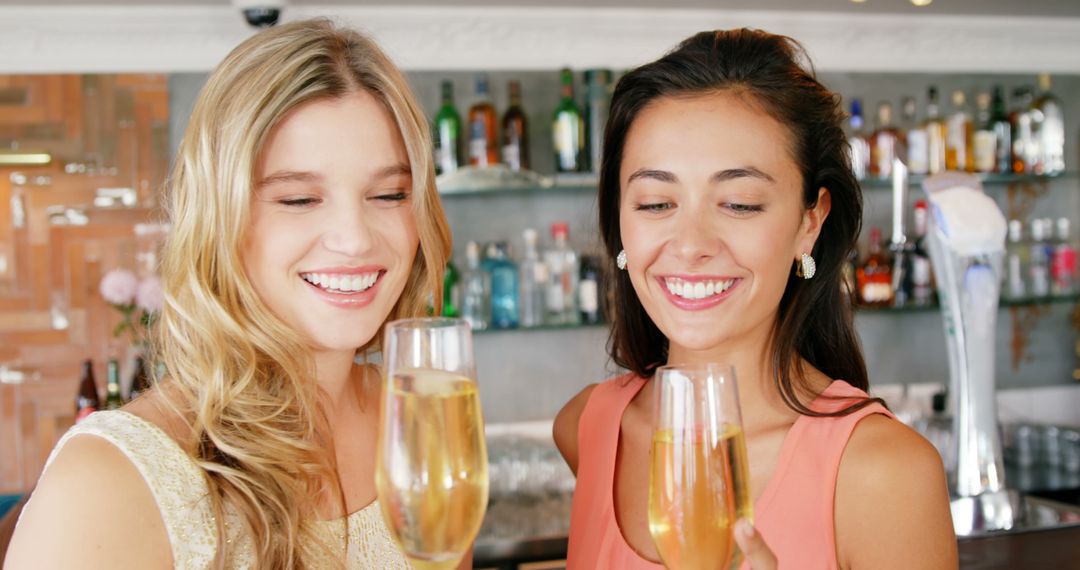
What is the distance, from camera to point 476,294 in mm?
3604

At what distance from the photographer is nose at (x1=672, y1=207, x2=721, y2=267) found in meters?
1.36

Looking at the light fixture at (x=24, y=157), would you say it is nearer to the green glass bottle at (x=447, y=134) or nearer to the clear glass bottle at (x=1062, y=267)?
the green glass bottle at (x=447, y=134)

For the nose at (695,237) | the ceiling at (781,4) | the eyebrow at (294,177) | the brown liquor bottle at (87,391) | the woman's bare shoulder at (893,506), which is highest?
the ceiling at (781,4)

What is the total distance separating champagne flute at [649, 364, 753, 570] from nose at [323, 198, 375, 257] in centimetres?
48

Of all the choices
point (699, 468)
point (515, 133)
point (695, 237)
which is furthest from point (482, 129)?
point (699, 468)

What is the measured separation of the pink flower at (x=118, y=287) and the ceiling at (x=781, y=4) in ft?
3.11

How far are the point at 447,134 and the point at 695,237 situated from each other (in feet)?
7.60

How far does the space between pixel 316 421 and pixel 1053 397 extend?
148 inches

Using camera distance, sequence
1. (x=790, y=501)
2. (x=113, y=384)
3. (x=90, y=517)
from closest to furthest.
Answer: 1. (x=90, y=517)
2. (x=790, y=501)
3. (x=113, y=384)

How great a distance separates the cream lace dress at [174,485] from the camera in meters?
1.10

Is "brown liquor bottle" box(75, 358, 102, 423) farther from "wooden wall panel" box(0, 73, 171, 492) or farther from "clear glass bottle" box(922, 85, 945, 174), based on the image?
"clear glass bottle" box(922, 85, 945, 174)

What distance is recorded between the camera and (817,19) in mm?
3873

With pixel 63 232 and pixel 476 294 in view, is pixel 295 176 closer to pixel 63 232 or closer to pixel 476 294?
pixel 476 294

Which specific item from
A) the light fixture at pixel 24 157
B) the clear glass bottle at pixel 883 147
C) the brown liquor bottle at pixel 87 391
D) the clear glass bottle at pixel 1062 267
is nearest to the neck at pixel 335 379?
the brown liquor bottle at pixel 87 391
